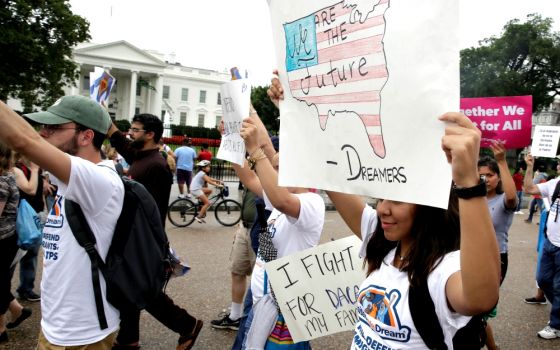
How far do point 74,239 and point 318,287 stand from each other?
1271 mm

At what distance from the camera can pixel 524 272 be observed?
7.44 meters

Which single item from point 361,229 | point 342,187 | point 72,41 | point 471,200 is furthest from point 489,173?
point 72,41

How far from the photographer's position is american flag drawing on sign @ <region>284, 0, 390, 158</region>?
150 centimetres

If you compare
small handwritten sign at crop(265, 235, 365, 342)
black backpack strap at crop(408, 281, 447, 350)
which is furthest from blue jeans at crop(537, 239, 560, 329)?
black backpack strap at crop(408, 281, 447, 350)

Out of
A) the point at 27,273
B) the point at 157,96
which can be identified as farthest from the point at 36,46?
the point at 157,96

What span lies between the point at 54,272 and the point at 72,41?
33570 millimetres

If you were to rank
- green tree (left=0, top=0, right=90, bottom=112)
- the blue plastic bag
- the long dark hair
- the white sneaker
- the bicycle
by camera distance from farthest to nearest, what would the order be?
green tree (left=0, top=0, right=90, bottom=112) < the bicycle < the white sneaker < the blue plastic bag < the long dark hair

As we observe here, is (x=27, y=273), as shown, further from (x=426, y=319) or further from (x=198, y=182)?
(x=198, y=182)

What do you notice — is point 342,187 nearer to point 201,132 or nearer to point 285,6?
point 285,6

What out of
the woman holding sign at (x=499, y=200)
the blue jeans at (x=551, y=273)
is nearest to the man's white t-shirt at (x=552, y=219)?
the blue jeans at (x=551, y=273)

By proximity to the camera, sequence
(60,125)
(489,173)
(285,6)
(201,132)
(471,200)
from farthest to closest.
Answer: (201,132) → (489,173) → (60,125) → (285,6) → (471,200)

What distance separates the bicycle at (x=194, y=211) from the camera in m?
9.76

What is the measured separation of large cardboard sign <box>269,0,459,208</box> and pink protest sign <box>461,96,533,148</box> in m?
2.42

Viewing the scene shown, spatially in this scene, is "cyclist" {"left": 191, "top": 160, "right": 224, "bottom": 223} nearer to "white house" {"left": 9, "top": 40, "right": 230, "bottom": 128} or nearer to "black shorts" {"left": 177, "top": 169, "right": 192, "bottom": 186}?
"black shorts" {"left": 177, "top": 169, "right": 192, "bottom": 186}
